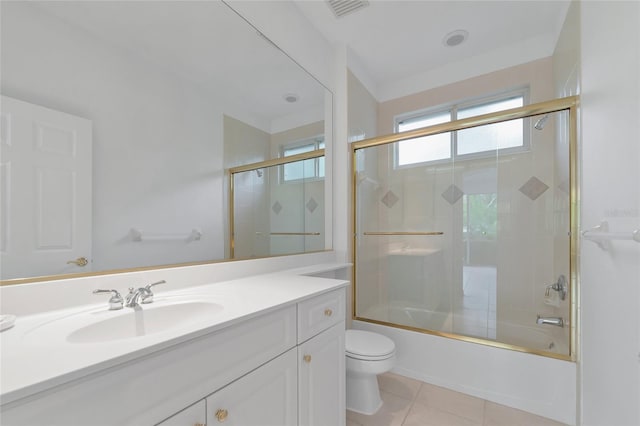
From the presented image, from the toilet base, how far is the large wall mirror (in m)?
1.10

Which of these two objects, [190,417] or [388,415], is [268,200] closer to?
[190,417]

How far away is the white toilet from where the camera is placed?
1527 mm

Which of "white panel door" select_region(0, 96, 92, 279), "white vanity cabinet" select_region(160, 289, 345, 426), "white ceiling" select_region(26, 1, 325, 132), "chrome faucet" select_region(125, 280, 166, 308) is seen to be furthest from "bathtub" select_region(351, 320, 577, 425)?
"white panel door" select_region(0, 96, 92, 279)

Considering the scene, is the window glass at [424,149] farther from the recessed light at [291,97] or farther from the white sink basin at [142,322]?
the white sink basin at [142,322]

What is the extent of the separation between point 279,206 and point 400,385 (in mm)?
1531

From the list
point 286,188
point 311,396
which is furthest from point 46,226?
point 286,188

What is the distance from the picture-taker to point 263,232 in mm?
1682

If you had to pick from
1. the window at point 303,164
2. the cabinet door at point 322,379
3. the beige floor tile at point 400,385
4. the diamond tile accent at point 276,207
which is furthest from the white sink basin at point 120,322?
the beige floor tile at point 400,385

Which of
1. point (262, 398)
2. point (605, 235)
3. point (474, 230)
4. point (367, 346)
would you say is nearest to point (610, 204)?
point (605, 235)

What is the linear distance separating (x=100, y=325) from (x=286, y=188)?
1.32m

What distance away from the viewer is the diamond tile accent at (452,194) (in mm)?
2232

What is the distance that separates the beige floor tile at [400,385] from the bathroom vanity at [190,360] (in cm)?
67

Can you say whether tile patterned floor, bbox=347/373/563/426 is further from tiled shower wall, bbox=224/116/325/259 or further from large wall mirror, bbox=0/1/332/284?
large wall mirror, bbox=0/1/332/284

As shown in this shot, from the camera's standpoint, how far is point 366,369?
5.00 feet
